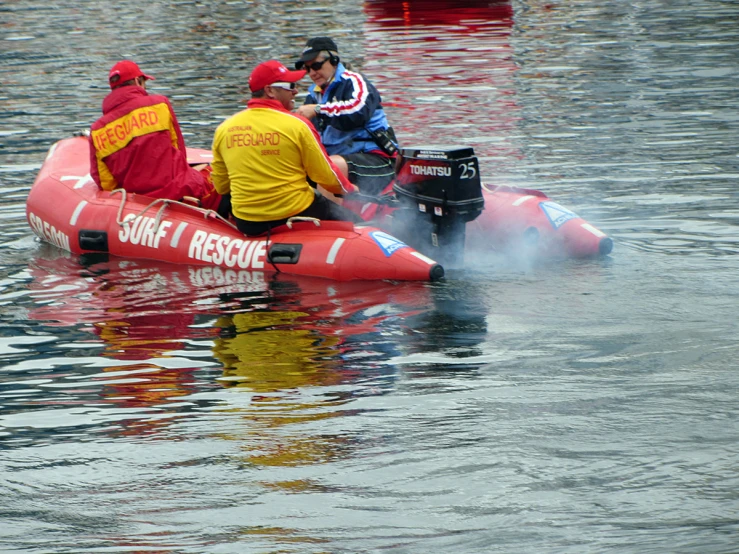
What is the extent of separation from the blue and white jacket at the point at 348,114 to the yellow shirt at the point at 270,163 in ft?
1.89

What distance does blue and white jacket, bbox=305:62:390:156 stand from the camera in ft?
30.1

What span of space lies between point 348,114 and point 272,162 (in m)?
0.90

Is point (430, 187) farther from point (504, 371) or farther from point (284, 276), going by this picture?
point (504, 371)

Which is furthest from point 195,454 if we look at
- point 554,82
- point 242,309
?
point 554,82

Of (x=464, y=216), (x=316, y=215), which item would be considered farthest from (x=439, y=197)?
(x=316, y=215)

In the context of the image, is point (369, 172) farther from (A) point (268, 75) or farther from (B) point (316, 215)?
(A) point (268, 75)

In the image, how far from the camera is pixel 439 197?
8484mm

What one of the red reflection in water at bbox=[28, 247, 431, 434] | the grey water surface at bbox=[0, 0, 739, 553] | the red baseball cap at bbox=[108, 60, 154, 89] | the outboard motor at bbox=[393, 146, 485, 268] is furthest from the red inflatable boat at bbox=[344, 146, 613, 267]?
the red baseball cap at bbox=[108, 60, 154, 89]

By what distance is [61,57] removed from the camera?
23.4 meters

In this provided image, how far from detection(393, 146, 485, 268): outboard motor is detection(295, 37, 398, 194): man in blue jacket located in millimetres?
656

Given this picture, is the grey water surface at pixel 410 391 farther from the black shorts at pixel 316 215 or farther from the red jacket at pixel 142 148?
the red jacket at pixel 142 148

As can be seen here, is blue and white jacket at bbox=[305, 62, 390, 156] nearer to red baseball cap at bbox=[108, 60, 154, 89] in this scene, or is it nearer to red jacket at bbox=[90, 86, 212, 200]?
red jacket at bbox=[90, 86, 212, 200]

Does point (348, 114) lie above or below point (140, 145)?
above

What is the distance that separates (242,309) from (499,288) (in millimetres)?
1697
